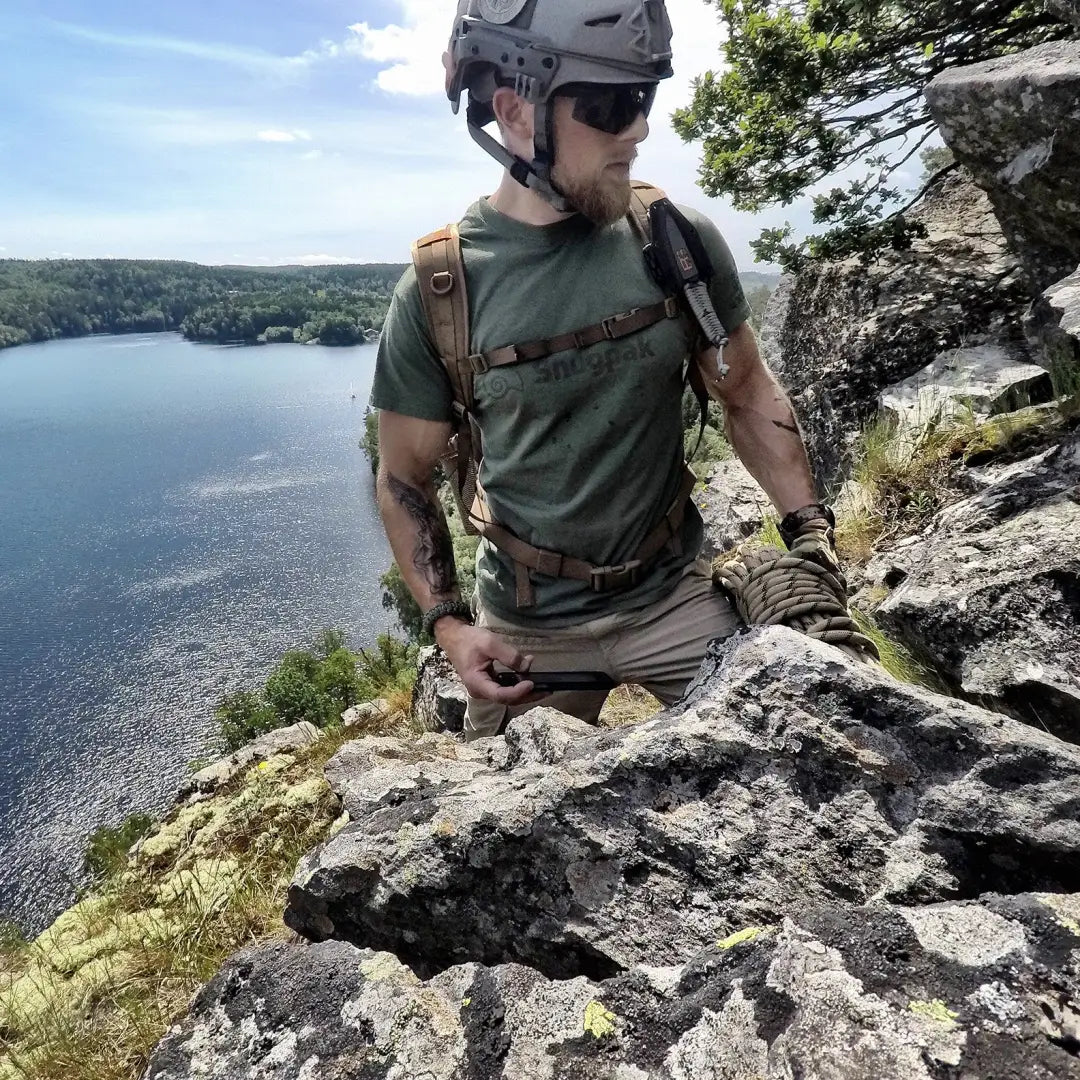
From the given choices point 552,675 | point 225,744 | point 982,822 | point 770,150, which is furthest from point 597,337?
point 225,744

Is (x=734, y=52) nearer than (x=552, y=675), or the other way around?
(x=552, y=675)

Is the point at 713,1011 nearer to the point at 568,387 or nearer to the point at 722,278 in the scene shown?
the point at 568,387

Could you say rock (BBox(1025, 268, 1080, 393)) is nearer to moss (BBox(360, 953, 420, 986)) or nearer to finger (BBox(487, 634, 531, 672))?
finger (BBox(487, 634, 531, 672))

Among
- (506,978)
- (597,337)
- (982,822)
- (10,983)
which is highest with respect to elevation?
(597,337)

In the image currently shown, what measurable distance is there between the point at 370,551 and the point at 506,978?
237ft

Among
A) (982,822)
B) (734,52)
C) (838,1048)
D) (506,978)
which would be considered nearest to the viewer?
(838,1048)

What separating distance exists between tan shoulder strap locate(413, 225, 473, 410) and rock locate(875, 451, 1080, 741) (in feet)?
6.83

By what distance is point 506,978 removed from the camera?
1528 mm

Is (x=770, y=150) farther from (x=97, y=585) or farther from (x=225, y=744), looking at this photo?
(x=97, y=585)

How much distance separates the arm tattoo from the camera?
3471 millimetres

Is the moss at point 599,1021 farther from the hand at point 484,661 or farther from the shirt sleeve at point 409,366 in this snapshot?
the shirt sleeve at point 409,366

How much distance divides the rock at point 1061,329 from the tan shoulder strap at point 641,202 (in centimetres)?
263

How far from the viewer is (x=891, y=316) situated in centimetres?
665

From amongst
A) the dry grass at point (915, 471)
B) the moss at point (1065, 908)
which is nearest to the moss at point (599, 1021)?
the moss at point (1065, 908)
